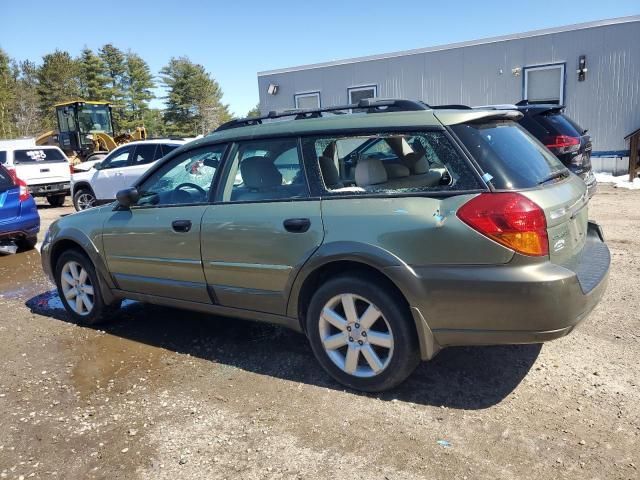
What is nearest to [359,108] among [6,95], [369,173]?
[369,173]

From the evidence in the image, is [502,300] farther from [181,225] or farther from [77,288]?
[77,288]

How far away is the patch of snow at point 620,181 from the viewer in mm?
12490

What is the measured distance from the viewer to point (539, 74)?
49.5 feet

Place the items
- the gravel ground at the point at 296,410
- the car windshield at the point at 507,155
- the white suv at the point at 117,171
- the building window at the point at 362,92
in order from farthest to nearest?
the building window at the point at 362,92
the white suv at the point at 117,171
the car windshield at the point at 507,155
the gravel ground at the point at 296,410

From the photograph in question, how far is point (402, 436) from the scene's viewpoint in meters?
2.85

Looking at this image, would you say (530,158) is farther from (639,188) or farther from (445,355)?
(639,188)

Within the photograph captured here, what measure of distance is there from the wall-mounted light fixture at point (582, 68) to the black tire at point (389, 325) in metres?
13.9

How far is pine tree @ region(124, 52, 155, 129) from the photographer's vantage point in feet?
199

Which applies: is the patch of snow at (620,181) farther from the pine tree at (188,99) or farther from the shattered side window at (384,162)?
the pine tree at (188,99)

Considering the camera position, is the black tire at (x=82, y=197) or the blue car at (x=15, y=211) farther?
the black tire at (x=82, y=197)

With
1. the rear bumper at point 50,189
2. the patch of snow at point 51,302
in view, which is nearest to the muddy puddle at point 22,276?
the patch of snow at point 51,302

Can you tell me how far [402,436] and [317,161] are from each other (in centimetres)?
174

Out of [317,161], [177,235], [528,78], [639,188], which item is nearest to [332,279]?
[317,161]

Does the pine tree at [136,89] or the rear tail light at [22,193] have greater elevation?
the pine tree at [136,89]
